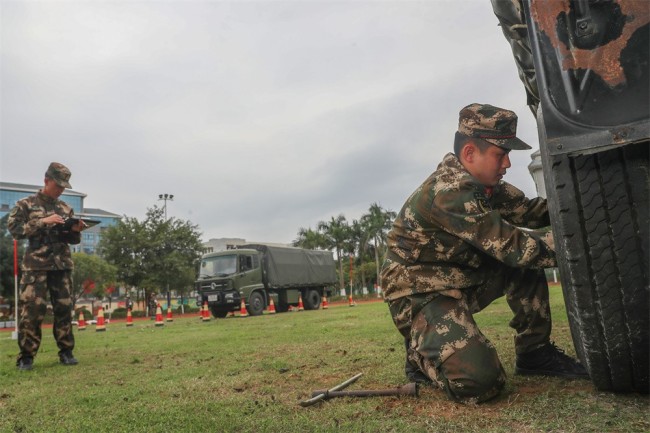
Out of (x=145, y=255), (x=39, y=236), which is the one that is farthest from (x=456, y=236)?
(x=145, y=255)

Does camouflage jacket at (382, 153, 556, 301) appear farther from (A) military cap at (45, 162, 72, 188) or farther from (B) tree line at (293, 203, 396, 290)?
(B) tree line at (293, 203, 396, 290)

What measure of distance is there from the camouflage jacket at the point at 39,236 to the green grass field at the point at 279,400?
0.86 meters

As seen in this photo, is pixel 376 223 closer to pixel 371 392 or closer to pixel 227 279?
pixel 227 279

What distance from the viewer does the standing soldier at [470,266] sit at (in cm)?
221

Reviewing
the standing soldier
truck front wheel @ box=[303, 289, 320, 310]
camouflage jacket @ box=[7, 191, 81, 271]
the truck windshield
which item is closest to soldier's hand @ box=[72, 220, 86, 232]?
camouflage jacket @ box=[7, 191, 81, 271]

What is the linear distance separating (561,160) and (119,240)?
3051 cm

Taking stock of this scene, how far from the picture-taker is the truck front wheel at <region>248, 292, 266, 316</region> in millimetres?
16234

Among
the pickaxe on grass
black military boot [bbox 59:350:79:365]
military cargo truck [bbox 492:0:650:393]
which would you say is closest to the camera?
military cargo truck [bbox 492:0:650:393]

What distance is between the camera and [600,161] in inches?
61.4

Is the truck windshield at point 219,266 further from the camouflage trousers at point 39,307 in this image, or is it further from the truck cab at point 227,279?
the camouflage trousers at point 39,307

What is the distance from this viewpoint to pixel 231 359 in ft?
13.6

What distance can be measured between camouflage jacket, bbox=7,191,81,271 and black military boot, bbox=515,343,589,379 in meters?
3.73

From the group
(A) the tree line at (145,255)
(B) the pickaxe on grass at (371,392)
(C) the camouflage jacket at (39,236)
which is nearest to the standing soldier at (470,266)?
(B) the pickaxe on grass at (371,392)

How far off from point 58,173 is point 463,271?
11.8 ft
